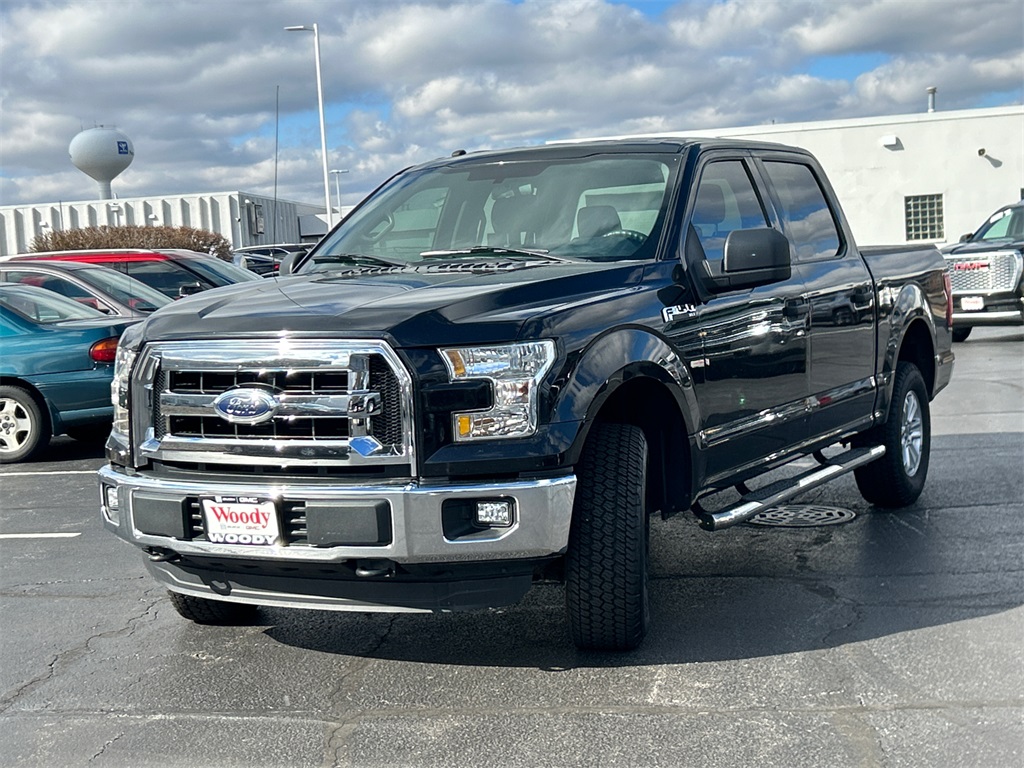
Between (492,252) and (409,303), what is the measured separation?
1.07 metres

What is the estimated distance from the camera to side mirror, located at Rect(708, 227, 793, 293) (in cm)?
507

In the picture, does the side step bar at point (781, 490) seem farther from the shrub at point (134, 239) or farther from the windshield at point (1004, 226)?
the shrub at point (134, 239)

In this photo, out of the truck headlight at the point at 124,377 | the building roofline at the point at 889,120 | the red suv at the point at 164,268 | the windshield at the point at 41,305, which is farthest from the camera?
the building roofline at the point at 889,120

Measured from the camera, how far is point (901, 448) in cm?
691

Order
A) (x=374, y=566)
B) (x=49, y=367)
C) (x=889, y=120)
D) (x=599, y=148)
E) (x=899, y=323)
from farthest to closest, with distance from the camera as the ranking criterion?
(x=889, y=120)
(x=49, y=367)
(x=899, y=323)
(x=599, y=148)
(x=374, y=566)

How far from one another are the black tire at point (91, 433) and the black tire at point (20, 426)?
73cm

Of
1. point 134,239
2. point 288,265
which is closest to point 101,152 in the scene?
point 134,239

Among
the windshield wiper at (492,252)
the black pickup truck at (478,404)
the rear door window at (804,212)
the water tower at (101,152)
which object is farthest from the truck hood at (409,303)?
the water tower at (101,152)

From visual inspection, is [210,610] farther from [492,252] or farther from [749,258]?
[749,258]

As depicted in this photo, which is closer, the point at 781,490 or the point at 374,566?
the point at 374,566

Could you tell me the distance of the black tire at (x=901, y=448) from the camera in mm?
6855

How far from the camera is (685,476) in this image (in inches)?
193

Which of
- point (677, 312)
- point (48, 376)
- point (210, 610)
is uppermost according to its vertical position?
point (677, 312)

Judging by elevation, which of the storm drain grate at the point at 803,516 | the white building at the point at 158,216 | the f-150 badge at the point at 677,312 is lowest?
the storm drain grate at the point at 803,516
